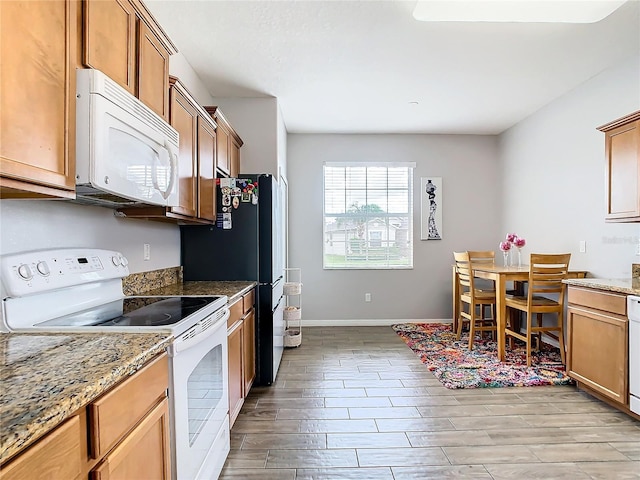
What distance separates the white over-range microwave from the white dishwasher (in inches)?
112

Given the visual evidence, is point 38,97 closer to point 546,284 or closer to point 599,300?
point 599,300

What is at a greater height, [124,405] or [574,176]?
[574,176]

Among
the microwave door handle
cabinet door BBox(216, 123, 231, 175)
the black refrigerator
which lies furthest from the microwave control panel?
cabinet door BBox(216, 123, 231, 175)

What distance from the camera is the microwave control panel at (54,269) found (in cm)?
130

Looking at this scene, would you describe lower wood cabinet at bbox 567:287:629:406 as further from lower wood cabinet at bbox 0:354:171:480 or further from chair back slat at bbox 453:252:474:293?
lower wood cabinet at bbox 0:354:171:480

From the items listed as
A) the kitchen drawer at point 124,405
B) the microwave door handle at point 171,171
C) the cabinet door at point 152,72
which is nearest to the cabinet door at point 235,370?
the microwave door handle at point 171,171

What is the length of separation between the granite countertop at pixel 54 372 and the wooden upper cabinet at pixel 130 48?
3.06ft

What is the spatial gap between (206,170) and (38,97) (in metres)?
1.67

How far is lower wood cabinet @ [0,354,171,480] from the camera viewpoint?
27.8 inches

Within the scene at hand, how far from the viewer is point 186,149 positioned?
7.58 ft

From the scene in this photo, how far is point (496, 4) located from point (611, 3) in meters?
0.71

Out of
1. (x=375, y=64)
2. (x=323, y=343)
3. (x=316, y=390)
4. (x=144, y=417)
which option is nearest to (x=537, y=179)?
(x=375, y=64)

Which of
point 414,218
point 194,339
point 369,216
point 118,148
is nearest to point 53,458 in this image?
point 194,339

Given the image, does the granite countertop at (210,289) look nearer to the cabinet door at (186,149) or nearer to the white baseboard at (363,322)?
the cabinet door at (186,149)
